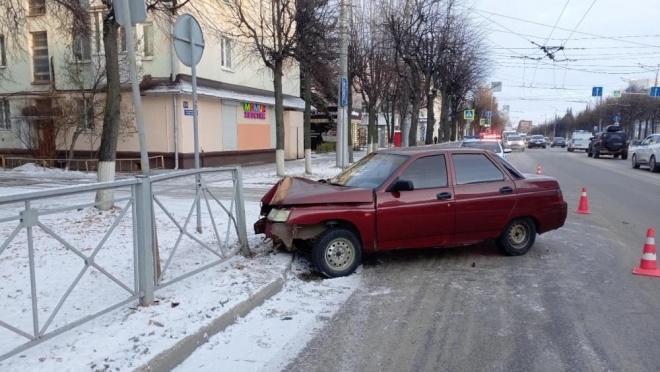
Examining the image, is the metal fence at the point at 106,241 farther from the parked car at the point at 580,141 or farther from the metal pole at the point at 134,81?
the parked car at the point at 580,141

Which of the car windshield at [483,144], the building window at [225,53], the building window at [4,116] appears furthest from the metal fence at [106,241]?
the building window at [4,116]

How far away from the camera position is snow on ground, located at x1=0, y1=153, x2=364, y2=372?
3.58 metres

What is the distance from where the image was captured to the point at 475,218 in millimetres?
6555

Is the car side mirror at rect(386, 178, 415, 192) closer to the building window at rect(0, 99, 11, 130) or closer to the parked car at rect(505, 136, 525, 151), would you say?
the building window at rect(0, 99, 11, 130)

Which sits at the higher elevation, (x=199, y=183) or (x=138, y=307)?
(x=199, y=183)

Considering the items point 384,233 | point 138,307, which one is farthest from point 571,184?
point 138,307

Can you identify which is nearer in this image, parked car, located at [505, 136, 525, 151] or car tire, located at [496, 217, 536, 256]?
car tire, located at [496, 217, 536, 256]

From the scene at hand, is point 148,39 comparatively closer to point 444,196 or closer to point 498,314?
point 444,196

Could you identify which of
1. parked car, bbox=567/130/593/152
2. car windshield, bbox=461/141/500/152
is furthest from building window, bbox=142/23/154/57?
parked car, bbox=567/130/593/152

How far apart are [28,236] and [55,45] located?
836 inches

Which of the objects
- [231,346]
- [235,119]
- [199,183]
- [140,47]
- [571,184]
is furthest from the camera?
[235,119]

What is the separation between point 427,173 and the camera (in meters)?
6.48

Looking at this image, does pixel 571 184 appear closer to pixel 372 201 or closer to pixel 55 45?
pixel 372 201

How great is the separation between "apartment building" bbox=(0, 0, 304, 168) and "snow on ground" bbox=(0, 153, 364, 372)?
13.3 meters
